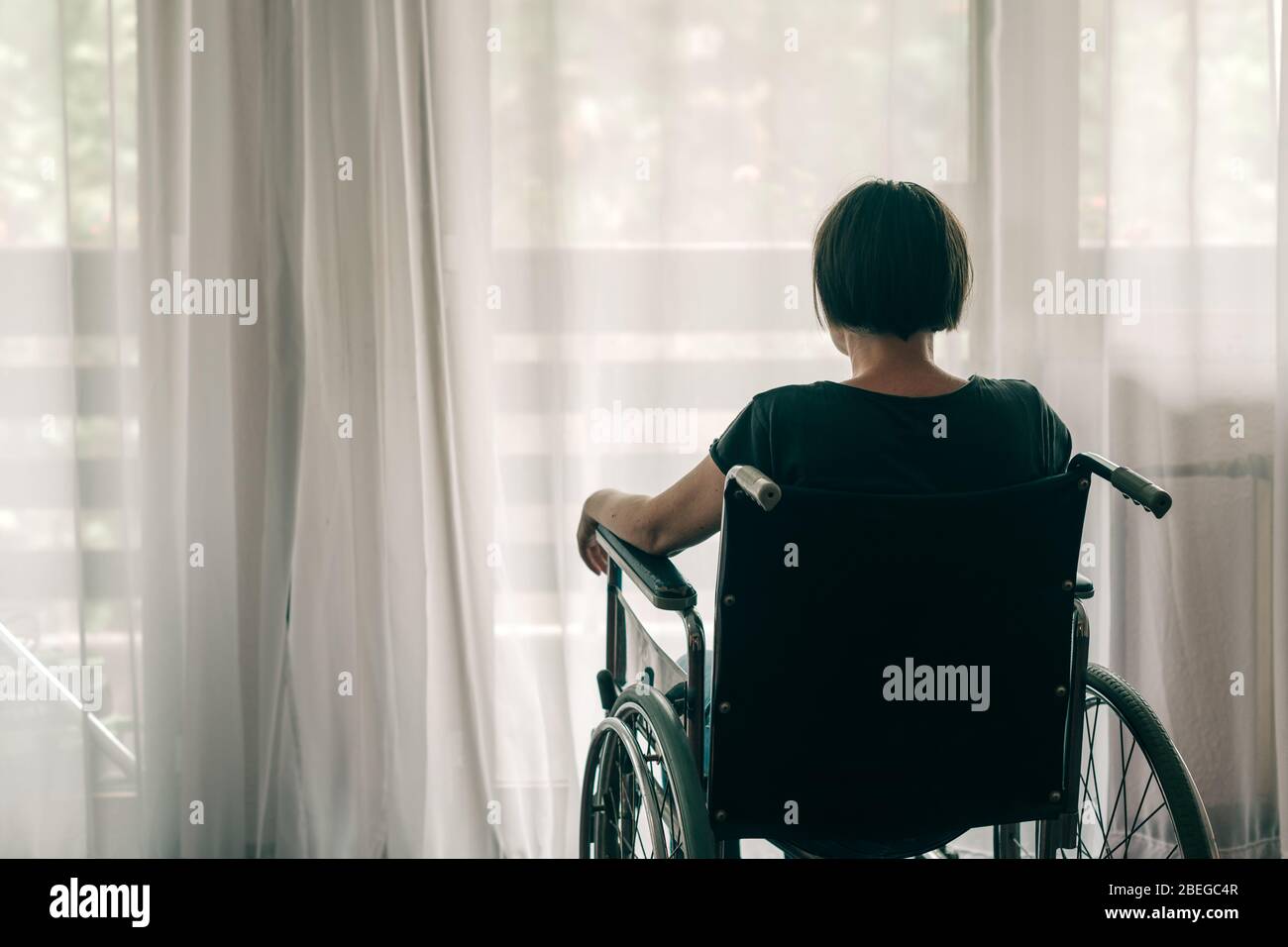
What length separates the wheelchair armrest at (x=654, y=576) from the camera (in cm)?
107

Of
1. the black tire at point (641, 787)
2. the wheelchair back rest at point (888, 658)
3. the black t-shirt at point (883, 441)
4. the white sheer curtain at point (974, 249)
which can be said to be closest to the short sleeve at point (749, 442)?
the black t-shirt at point (883, 441)

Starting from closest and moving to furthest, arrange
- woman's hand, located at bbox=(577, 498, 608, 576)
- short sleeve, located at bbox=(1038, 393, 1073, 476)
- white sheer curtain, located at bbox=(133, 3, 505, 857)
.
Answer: short sleeve, located at bbox=(1038, 393, 1073, 476)
woman's hand, located at bbox=(577, 498, 608, 576)
white sheer curtain, located at bbox=(133, 3, 505, 857)

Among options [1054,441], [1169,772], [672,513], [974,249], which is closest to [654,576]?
[672,513]

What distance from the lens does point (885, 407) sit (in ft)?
3.42

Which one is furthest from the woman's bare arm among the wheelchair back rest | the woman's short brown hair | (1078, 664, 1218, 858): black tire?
(1078, 664, 1218, 858): black tire

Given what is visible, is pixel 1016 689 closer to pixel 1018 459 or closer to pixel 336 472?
pixel 1018 459

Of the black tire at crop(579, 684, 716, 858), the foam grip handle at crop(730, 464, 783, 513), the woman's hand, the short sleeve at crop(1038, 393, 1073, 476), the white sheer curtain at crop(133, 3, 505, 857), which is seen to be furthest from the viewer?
the white sheer curtain at crop(133, 3, 505, 857)

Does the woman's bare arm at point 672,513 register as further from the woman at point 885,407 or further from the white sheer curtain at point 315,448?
the white sheer curtain at point 315,448

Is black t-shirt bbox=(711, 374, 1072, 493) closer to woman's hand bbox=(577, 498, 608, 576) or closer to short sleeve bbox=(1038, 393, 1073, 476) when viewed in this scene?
Result: short sleeve bbox=(1038, 393, 1073, 476)

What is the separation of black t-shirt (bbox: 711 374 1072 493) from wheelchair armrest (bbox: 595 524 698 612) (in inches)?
5.9

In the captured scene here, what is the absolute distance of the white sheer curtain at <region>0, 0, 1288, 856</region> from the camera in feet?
5.70

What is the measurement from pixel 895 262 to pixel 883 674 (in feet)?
1.46

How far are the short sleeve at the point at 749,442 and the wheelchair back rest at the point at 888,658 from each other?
103 mm
